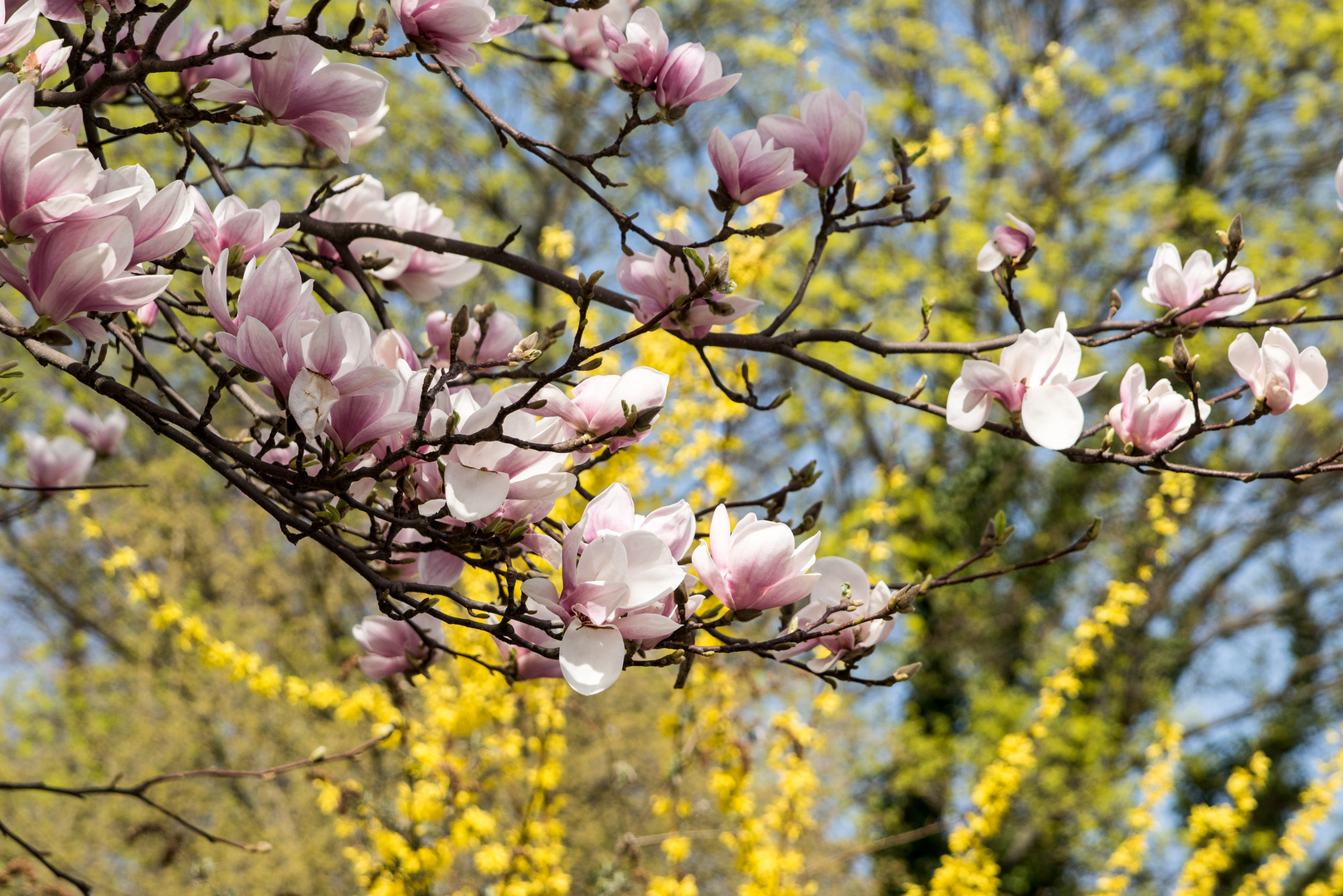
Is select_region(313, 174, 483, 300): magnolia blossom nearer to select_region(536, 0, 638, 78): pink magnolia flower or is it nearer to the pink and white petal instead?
select_region(536, 0, 638, 78): pink magnolia flower

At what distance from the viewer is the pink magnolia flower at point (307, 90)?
3.77 feet

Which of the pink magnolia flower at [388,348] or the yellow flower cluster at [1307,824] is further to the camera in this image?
the yellow flower cluster at [1307,824]

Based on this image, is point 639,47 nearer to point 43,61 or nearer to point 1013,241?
point 1013,241

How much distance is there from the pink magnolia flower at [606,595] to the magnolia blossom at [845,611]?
26 cm

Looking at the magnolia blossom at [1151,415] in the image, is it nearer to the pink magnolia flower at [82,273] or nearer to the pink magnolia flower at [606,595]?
the pink magnolia flower at [606,595]

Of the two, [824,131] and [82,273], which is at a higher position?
[824,131]

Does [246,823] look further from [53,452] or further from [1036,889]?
[1036,889]

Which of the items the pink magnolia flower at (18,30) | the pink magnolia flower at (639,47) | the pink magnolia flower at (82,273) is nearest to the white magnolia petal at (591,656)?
the pink magnolia flower at (82,273)

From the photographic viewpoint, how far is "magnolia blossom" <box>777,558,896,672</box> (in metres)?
1.12

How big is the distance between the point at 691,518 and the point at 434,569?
350mm

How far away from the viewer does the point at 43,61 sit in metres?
1.13

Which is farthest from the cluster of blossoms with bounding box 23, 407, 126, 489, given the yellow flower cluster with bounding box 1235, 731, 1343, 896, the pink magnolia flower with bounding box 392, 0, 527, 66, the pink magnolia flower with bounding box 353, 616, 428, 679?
the yellow flower cluster with bounding box 1235, 731, 1343, 896

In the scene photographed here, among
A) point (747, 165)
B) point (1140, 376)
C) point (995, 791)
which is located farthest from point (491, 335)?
point (995, 791)

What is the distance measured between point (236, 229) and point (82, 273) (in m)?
0.23
